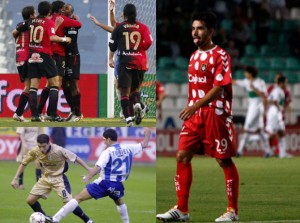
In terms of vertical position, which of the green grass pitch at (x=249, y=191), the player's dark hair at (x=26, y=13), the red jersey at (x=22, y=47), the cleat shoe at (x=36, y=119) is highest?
the player's dark hair at (x=26, y=13)

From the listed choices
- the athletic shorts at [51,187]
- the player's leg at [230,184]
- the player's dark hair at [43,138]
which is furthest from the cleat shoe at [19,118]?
the player's leg at [230,184]

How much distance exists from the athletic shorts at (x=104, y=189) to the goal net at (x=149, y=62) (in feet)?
1.73

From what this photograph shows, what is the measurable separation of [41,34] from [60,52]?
192 mm

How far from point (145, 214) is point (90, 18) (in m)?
2.59

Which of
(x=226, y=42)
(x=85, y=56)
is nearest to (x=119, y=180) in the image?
(x=85, y=56)

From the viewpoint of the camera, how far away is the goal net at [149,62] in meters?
6.94

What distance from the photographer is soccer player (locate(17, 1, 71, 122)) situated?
686 centimetres

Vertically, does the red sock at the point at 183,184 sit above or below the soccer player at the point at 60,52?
below

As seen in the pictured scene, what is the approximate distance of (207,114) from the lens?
26.8ft

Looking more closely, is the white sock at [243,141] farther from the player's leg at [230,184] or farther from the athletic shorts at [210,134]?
the athletic shorts at [210,134]

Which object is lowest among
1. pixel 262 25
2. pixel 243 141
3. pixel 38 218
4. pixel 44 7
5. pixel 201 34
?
pixel 243 141

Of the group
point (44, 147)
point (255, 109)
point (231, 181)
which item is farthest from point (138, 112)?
point (255, 109)

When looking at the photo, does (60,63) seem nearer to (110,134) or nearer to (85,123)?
(85,123)

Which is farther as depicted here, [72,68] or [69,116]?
[69,116]
